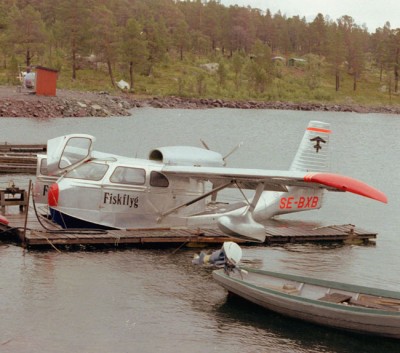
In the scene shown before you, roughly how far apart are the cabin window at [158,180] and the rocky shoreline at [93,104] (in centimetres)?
5220

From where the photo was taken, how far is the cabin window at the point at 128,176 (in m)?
25.5

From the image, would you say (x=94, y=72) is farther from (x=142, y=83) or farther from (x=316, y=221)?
(x=316, y=221)

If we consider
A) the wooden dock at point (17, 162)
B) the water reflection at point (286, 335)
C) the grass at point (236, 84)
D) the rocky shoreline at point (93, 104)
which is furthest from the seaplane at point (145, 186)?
the grass at point (236, 84)

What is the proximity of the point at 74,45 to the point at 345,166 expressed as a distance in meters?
72.2

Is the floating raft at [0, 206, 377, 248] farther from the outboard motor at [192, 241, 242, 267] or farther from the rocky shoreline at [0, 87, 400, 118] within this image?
the rocky shoreline at [0, 87, 400, 118]

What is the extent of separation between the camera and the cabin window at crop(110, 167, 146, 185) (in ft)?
83.5

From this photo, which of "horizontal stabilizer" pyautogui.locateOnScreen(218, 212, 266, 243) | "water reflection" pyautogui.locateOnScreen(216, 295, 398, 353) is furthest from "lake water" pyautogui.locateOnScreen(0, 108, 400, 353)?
"horizontal stabilizer" pyautogui.locateOnScreen(218, 212, 266, 243)

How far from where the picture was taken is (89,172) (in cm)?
2525

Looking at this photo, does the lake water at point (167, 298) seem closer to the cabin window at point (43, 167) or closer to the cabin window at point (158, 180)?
the cabin window at point (158, 180)

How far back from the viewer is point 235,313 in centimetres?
2022

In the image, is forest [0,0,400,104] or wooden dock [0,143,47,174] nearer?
wooden dock [0,143,47,174]

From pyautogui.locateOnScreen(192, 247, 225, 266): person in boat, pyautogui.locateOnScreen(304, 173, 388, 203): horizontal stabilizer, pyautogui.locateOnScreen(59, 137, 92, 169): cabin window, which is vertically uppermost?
pyautogui.locateOnScreen(59, 137, 92, 169): cabin window

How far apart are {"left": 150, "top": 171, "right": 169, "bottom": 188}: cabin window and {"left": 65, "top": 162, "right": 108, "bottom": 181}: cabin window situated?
5.24 ft

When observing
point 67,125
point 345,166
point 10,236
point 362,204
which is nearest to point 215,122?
point 67,125
